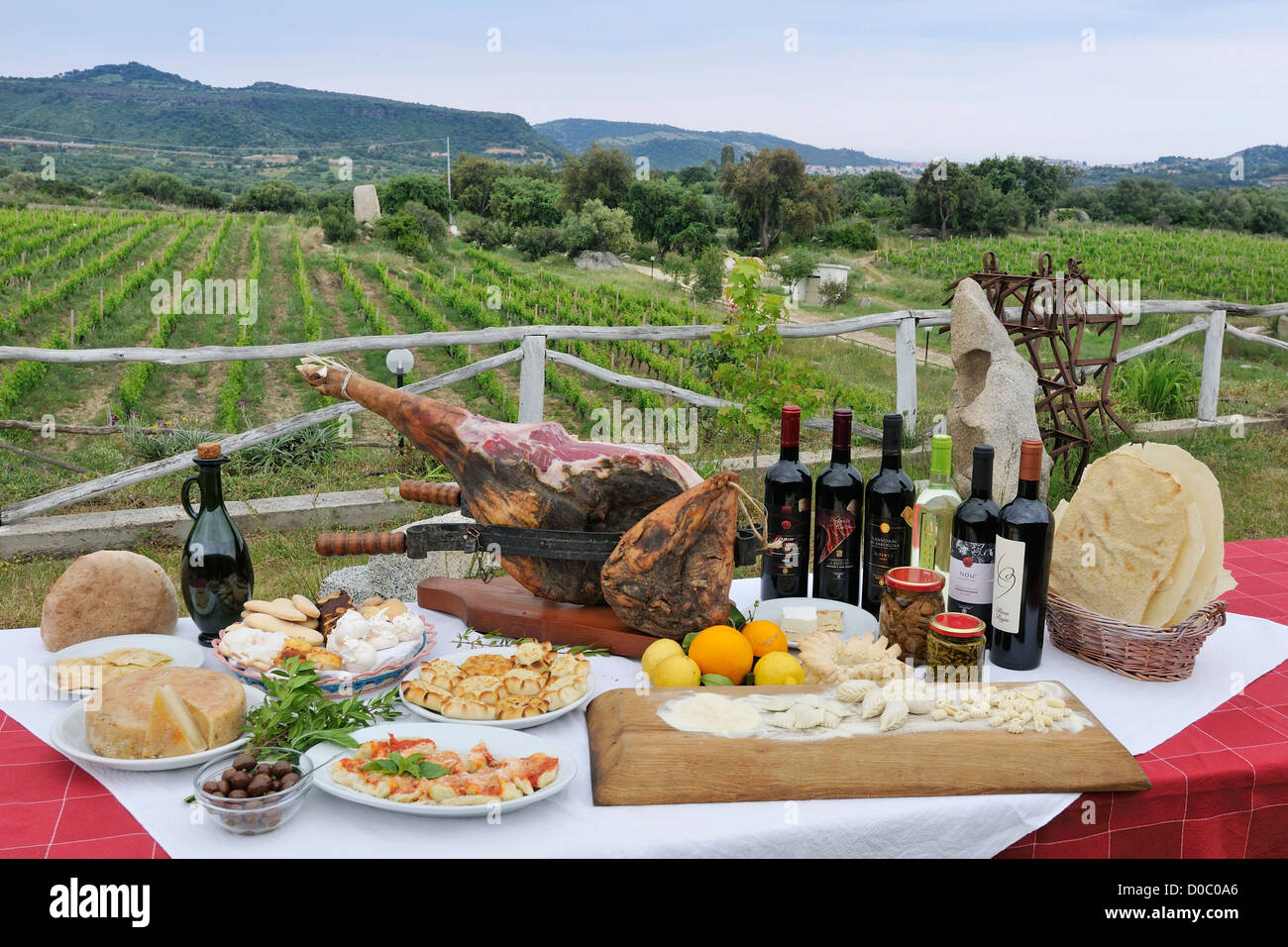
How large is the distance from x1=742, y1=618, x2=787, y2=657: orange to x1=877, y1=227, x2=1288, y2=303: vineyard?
54.0ft

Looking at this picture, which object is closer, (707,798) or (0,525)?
(707,798)

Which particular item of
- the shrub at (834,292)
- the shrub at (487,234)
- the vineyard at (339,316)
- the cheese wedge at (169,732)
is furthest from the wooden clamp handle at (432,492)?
the shrub at (487,234)

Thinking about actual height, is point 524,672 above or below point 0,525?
above

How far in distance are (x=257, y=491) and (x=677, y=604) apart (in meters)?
5.54

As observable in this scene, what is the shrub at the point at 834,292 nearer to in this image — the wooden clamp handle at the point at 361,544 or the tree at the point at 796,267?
the tree at the point at 796,267

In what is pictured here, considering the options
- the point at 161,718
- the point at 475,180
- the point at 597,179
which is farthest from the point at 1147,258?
the point at 475,180

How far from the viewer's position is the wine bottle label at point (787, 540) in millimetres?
2318

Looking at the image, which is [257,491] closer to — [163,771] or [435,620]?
[435,620]

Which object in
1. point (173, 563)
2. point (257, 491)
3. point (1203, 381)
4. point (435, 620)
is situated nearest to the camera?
point (435, 620)

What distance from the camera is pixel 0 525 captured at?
18.2 ft

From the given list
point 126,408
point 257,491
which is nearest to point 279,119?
point 126,408

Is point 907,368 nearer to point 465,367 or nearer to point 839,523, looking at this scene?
point 465,367

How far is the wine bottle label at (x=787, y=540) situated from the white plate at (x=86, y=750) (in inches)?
48.5
